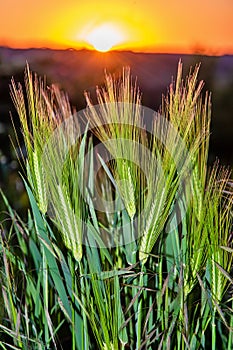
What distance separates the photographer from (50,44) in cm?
198

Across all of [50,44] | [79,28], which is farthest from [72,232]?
[50,44]

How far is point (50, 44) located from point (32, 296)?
1281 millimetres

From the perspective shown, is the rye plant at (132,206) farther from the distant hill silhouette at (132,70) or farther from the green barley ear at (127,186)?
the distant hill silhouette at (132,70)

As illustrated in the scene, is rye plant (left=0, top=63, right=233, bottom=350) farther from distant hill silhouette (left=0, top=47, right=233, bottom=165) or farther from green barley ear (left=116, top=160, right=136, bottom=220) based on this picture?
distant hill silhouette (left=0, top=47, right=233, bottom=165)

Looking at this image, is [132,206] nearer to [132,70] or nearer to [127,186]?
[127,186]

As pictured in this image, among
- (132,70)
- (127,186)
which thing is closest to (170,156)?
(127,186)

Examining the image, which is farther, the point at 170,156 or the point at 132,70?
the point at 132,70

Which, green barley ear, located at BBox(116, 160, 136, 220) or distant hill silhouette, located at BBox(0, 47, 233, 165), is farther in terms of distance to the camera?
distant hill silhouette, located at BBox(0, 47, 233, 165)

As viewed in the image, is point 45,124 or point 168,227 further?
point 168,227

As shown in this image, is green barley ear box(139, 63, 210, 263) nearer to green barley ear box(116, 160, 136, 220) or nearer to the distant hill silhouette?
green barley ear box(116, 160, 136, 220)

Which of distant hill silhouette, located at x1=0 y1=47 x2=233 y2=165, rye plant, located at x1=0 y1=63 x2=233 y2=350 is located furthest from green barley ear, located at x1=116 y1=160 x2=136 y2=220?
distant hill silhouette, located at x1=0 y1=47 x2=233 y2=165

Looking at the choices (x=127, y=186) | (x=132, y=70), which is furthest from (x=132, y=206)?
(x=132, y=70)

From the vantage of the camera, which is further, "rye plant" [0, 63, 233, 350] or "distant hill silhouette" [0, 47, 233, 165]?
"distant hill silhouette" [0, 47, 233, 165]

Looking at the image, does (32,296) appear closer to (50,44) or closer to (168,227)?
(168,227)
